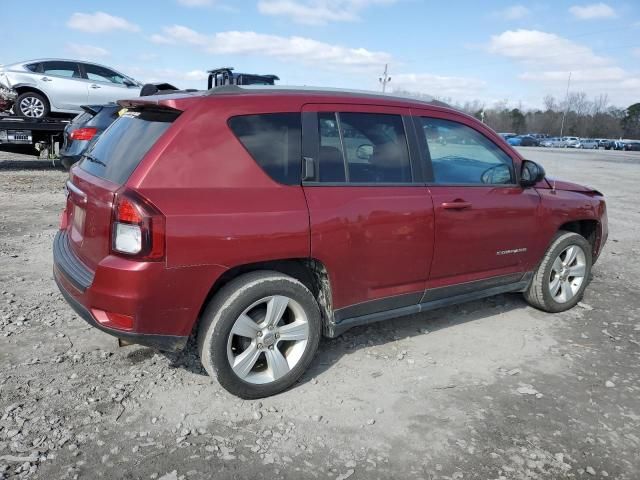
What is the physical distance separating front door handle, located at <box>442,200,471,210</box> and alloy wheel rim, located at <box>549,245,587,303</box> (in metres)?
1.43

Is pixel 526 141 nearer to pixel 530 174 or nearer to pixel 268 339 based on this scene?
pixel 530 174

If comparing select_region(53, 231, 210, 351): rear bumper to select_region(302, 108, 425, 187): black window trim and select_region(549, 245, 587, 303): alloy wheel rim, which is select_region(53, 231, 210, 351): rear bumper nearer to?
Result: select_region(302, 108, 425, 187): black window trim

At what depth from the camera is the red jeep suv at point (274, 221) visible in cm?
273

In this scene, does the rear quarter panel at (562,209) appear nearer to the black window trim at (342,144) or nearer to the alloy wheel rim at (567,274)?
the alloy wheel rim at (567,274)

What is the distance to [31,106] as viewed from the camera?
40.8ft

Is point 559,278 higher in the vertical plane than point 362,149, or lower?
lower

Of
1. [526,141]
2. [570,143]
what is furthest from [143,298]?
[570,143]

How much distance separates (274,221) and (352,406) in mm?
1241

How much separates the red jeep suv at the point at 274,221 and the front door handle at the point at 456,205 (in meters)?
0.02

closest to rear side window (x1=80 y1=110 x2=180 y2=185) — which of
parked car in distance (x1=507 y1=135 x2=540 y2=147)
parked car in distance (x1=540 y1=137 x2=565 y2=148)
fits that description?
parked car in distance (x1=507 y1=135 x2=540 y2=147)

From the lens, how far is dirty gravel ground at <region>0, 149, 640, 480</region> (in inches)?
103

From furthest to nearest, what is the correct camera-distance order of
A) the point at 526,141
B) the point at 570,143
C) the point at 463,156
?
the point at 570,143, the point at 526,141, the point at 463,156

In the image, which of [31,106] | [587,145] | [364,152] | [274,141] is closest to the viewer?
[274,141]

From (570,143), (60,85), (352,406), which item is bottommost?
(352,406)
